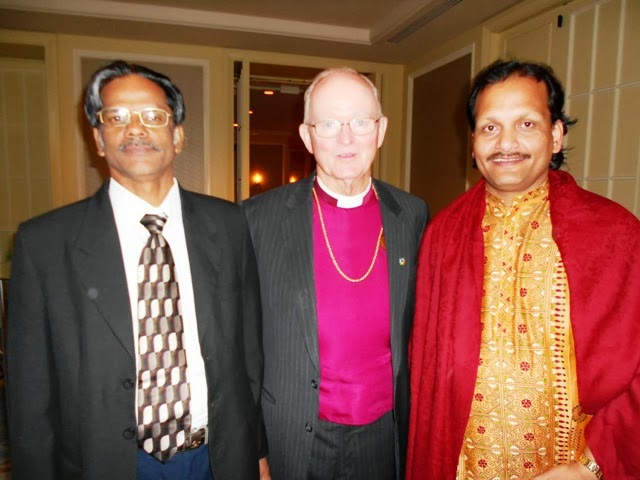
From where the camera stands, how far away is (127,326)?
1.23m

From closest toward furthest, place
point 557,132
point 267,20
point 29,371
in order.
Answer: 1. point 29,371
2. point 557,132
3. point 267,20

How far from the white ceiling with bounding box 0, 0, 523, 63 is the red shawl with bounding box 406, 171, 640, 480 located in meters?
3.16

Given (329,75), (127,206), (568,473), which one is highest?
(329,75)

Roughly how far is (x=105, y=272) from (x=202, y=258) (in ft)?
0.98

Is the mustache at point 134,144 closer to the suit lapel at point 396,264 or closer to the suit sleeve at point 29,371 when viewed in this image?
the suit sleeve at point 29,371

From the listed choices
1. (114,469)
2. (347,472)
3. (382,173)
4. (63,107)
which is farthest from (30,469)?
(382,173)

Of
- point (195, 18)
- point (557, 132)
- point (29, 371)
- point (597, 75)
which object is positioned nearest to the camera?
point (29, 371)

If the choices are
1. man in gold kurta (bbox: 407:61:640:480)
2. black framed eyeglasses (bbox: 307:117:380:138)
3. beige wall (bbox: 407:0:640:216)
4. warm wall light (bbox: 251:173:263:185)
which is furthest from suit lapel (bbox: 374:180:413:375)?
warm wall light (bbox: 251:173:263:185)

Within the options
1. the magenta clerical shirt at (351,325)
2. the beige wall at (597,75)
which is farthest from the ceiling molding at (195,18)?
the magenta clerical shirt at (351,325)

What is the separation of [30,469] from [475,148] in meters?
1.80

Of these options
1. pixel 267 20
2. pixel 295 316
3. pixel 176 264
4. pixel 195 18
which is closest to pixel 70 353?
pixel 176 264

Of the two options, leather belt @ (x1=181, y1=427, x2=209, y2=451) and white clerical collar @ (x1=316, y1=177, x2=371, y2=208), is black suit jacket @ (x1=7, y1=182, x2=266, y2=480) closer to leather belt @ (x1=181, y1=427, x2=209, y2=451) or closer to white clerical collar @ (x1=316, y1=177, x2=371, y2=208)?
leather belt @ (x1=181, y1=427, x2=209, y2=451)

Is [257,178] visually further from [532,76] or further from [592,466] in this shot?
[592,466]

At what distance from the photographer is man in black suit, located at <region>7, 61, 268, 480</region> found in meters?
1.21
